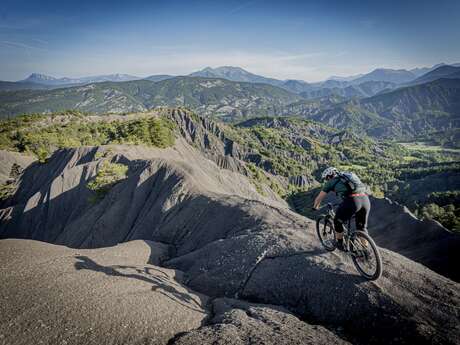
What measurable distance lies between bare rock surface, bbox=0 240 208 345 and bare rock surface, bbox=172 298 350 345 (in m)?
0.66

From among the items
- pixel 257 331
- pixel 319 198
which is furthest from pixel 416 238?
pixel 257 331

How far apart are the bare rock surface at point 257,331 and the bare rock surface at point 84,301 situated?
0.66m

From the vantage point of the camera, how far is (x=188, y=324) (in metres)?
7.46

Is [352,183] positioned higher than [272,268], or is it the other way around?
[352,183]

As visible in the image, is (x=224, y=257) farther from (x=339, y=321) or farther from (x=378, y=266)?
(x=378, y=266)

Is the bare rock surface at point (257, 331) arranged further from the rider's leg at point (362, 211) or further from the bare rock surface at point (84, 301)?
the rider's leg at point (362, 211)

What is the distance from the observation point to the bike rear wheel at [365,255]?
797cm

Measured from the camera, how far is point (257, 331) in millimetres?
6930

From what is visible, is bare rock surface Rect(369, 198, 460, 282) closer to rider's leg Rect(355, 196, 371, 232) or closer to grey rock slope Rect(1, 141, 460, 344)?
grey rock slope Rect(1, 141, 460, 344)

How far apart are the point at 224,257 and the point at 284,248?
9.01ft

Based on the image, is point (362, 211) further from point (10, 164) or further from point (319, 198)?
point (10, 164)

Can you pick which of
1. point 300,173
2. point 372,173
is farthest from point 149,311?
point 372,173

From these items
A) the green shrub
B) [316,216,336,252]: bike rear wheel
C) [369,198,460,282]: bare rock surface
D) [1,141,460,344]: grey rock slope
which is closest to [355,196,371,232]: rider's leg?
[1,141,460,344]: grey rock slope

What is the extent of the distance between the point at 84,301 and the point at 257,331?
4978 mm
